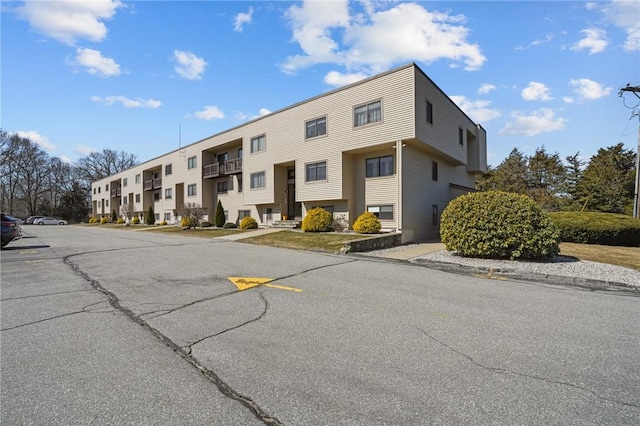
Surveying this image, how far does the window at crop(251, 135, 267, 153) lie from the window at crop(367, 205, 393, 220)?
10891 mm

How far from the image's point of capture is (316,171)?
863 inches

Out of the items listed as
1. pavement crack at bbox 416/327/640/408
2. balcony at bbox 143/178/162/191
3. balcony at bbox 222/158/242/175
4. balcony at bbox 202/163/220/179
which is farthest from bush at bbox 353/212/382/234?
balcony at bbox 143/178/162/191

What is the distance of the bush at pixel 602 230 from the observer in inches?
625

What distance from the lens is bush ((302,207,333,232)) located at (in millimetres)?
20172

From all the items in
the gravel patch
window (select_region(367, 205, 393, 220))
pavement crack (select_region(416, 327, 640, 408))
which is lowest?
the gravel patch

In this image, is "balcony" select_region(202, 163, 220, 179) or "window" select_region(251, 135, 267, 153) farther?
"balcony" select_region(202, 163, 220, 179)

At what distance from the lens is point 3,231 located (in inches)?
566

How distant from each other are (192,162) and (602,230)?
3480 cm

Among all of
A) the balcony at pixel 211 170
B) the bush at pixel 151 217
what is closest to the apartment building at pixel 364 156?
the balcony at pixel 211 170

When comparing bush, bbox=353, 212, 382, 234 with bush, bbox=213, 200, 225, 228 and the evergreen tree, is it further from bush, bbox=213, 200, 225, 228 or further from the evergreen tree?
the evergreen tree

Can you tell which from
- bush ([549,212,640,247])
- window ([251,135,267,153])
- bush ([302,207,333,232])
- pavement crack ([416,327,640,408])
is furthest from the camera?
window ([251,135,267,153])

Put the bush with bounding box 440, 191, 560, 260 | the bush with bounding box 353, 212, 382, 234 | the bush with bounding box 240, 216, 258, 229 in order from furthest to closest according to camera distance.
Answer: the bush with bounding box 240, 216, 258, 229, the bush with bounding box 353, 212, 382, 234, the bush with bounding box 440, 191, 560, 260

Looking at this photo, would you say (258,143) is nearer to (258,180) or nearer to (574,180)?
(258,180)

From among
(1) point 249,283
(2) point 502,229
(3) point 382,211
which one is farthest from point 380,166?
(1) point 249,283
